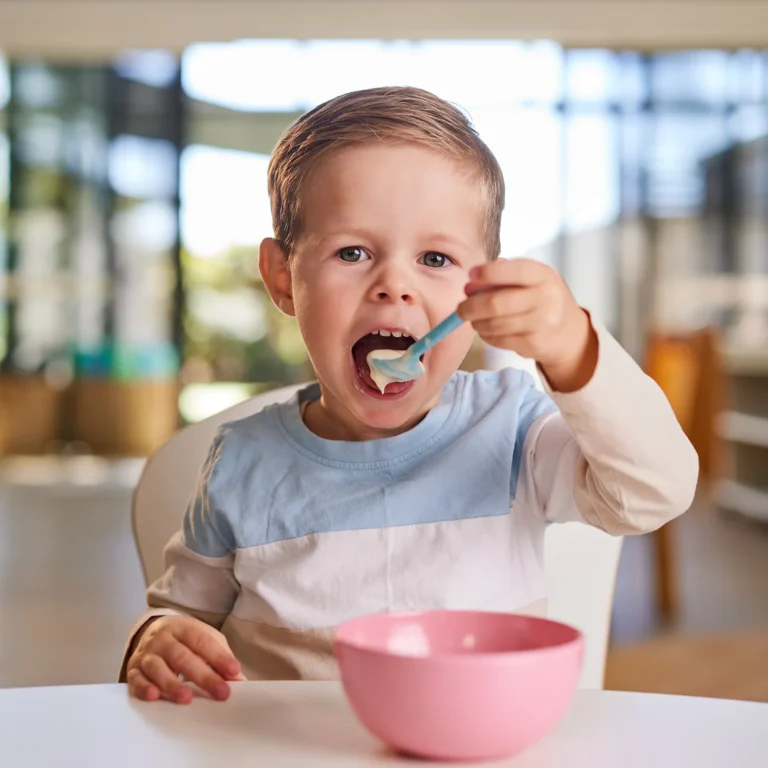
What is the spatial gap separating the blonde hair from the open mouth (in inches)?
4.8

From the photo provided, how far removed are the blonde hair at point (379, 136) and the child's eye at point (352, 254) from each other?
7 cm

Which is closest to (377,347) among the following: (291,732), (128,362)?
(291,732)

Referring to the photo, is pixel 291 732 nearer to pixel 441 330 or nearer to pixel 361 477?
pixel 441 330

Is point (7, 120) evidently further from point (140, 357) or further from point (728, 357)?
point (728, 357)

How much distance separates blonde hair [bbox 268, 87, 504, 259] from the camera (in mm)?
883

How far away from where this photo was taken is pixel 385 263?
2.81ft

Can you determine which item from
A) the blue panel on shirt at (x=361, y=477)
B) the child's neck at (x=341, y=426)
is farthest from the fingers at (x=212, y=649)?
the child's neck at (x=341, y=426)

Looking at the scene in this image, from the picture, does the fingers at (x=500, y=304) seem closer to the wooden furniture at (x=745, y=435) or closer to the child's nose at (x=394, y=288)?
the child's nose at (x=394, y=288)

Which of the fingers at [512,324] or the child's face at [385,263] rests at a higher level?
the child's face at [385,263]

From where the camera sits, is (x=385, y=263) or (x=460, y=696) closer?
(x=460, y=696)

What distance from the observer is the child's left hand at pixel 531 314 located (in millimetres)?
637

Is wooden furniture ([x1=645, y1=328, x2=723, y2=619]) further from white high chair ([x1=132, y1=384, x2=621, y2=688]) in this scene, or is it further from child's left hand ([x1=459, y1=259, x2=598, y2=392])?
child's left hand ([x1=459, y1=259, x2=598, y2=392])

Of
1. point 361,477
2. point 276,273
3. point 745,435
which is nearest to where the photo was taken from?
point 361,477

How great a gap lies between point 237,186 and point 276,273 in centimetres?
751
